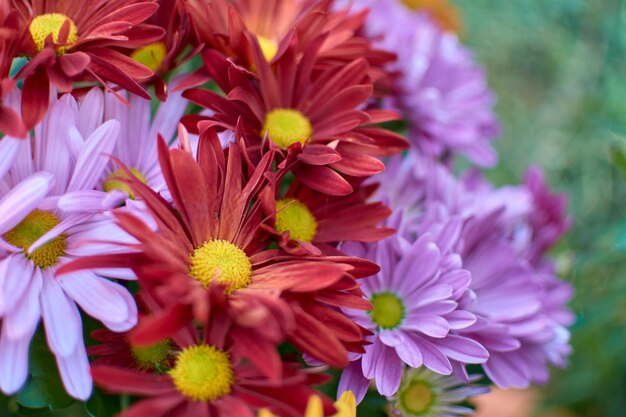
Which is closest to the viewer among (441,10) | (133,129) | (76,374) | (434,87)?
(76,374)

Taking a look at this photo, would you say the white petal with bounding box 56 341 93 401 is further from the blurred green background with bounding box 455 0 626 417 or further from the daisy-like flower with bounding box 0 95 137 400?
the blurred green background with bounding box 455 0 626 417

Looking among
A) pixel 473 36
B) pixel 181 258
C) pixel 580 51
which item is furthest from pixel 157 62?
pixel 473 36

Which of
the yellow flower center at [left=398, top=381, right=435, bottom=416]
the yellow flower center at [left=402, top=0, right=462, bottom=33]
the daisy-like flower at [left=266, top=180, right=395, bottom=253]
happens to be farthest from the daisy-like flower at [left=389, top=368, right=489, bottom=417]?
the yellow flower center at [left=402, top=0, right=462, bottom=33]

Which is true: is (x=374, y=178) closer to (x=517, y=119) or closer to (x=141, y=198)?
(x=141, y=198)

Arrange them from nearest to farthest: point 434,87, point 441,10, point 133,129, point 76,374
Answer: point 76,374, point 133,129, point 434,87, point 441,10

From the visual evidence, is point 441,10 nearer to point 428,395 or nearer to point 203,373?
point 428,395

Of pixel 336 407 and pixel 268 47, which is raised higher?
pixel 268 47

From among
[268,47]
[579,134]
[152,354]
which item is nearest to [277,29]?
[268,47]
